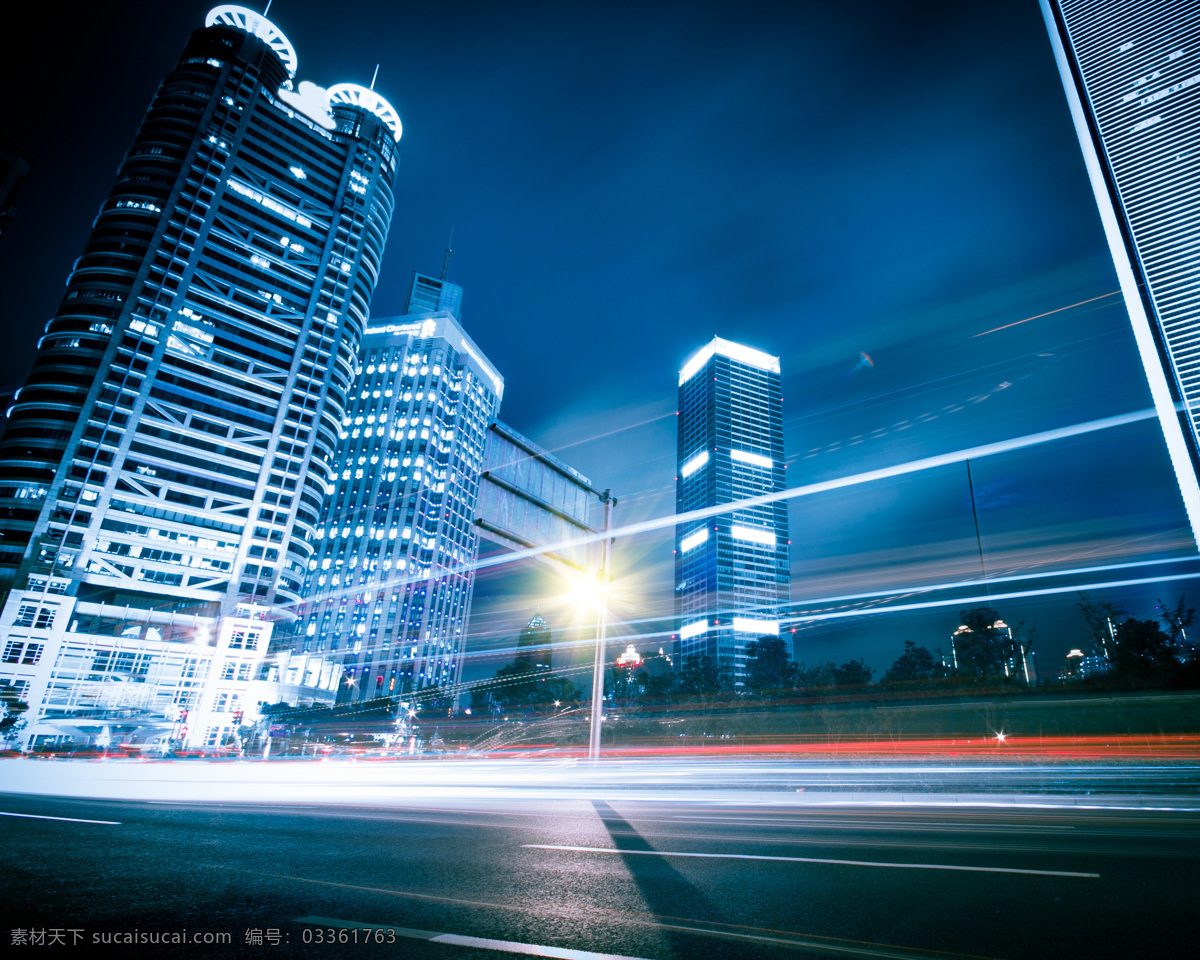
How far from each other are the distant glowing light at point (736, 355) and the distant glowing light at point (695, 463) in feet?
92.9

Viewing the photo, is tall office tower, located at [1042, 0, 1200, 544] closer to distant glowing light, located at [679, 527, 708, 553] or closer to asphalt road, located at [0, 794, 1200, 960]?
asphalt road, located at [0, 794, 1200, 960]

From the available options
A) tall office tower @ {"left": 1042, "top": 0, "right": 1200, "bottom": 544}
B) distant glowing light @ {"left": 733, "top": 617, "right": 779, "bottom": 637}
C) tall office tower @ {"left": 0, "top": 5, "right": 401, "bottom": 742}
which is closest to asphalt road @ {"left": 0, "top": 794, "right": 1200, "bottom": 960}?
tall office tower @ {"left": 1042, "top": 0, "right": 1200, "bottom": 544}

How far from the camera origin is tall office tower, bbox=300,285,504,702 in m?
106

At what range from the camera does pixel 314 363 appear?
308ft

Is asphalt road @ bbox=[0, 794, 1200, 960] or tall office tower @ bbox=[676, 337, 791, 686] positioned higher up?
tall office tower @ bbox=[676, 337, 791, 686]

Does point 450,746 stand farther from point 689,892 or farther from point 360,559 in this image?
point 360,559

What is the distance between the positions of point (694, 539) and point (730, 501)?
49.3ft

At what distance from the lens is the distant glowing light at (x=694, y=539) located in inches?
5999

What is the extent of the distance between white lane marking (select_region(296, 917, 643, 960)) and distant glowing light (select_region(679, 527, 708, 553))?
490ft

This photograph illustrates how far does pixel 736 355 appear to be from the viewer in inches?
6860

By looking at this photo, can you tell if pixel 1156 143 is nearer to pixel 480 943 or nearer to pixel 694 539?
pixel 480 943

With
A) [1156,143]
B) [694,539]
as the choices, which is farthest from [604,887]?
[694,539]

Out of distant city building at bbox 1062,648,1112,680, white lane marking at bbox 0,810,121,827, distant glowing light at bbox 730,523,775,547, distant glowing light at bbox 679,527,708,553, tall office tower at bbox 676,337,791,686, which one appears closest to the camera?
white lane marking at bbox 0,810,121,827

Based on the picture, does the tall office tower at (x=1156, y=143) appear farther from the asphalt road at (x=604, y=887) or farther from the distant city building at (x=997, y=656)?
the asphalt road at (x=604, y=887)
